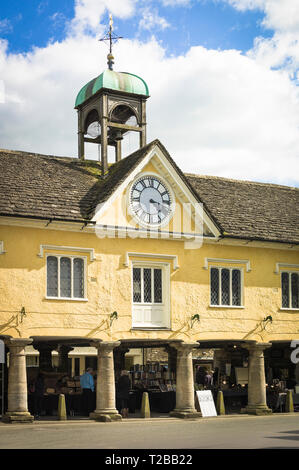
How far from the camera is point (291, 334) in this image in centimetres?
3306

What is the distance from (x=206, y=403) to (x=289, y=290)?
634 cm

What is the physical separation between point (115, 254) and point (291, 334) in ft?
28.9

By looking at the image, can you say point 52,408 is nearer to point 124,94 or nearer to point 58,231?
point 58,231

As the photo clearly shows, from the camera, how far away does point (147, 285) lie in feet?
99.3

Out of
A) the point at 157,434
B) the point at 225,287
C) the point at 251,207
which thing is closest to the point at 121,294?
the point at 225,287

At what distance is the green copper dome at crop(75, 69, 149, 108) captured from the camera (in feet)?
110

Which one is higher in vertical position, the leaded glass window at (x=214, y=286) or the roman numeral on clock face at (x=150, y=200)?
the roman numeral on clock face at (x=150, y=200)

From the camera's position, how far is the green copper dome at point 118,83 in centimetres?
3353

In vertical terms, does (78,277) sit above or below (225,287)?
above

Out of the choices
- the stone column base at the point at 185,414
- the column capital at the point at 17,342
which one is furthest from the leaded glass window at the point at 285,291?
the column capital at the point at 17,342

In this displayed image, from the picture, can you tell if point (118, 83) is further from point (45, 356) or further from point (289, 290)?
point (45, 356)

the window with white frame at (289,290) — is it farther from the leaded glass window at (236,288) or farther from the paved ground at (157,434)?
the paved ground at (157,434)

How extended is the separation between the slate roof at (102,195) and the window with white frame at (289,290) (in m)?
1.60
